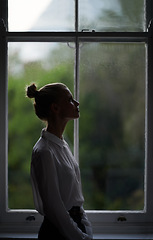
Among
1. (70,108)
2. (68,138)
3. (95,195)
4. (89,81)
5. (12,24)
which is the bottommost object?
(95,195)

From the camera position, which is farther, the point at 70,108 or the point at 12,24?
the point at 12,24

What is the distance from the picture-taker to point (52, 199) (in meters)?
1.57

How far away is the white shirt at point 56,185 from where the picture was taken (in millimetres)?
1573

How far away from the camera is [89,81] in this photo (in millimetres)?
2273

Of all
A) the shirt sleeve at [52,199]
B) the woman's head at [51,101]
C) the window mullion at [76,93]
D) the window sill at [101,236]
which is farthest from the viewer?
the window mullion at [76,93]

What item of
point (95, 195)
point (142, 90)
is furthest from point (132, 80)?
point (95, 195)

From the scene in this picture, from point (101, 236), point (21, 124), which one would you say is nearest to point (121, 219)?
point (101, 236)

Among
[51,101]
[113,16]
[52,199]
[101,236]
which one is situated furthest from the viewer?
[113,16]

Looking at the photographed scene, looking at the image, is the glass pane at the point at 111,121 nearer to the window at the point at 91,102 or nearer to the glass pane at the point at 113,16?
the window at the point at 91,102

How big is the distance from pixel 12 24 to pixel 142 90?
3.04 ft

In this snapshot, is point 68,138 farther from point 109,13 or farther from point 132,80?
point 109,13

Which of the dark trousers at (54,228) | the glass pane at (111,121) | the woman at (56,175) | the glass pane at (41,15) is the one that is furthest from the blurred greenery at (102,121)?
the dark trousers at (54,228)

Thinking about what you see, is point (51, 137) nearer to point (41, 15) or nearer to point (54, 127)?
point (54, 127)

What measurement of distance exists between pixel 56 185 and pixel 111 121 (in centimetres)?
81
